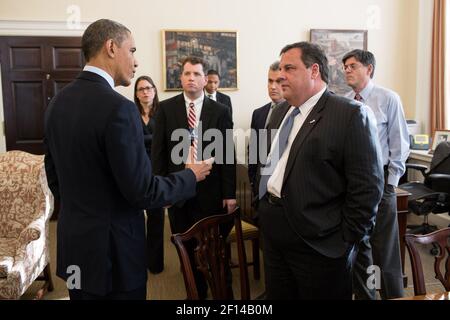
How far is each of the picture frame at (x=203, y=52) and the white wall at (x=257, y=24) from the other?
0.08 metres

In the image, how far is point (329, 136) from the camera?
1.66 metres

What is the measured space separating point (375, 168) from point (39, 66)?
4307 mm

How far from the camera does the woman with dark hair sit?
351 centimetres

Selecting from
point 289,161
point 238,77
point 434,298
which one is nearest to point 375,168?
point 289,161

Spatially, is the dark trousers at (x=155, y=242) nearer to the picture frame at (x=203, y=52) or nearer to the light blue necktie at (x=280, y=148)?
the light blue necktie at (x=280, y=148)

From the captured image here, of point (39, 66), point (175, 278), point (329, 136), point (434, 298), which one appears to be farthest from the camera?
point (39, 66)

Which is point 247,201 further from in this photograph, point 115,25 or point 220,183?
point 115,25

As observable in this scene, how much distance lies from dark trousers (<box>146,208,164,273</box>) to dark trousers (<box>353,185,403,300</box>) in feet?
5.36

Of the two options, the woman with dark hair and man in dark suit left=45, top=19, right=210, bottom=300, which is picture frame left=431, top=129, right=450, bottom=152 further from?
man in dark suit left=45, top=19, right=210, bottom=300

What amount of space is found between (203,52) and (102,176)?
3922 mm

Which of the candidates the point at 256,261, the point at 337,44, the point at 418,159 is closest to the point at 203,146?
the point at 256,261

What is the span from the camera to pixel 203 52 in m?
5.11

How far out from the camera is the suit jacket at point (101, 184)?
54.6 inches

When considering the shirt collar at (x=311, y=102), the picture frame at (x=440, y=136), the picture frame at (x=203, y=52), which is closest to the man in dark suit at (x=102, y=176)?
the shirt collar at (x=311, y=102)
